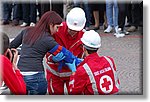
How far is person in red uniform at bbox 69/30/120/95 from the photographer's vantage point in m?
3.92

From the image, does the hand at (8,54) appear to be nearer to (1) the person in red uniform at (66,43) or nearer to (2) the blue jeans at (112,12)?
(1) the person in red uniform at (66,43)

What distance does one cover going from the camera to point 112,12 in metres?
9.40

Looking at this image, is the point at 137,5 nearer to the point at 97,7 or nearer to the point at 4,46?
the point at 97,7

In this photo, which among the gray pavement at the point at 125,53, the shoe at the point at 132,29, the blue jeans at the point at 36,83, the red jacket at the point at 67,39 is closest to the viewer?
the blue jeans at the point at 36,83

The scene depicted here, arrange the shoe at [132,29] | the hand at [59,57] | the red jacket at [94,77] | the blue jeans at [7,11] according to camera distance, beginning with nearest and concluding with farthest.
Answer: the red jacket at [94,77], the hand at [59,57], the shoe at [132,29], the blue jeans at [7,11]

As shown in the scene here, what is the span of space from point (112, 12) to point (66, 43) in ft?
15.8

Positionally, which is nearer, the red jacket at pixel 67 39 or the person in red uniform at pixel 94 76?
the person in red uniform at pixel 94 76

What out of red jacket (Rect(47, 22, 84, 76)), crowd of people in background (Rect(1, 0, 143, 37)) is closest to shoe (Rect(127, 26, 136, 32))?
crowd of people in background (Rect(1, 0, 143, 37))

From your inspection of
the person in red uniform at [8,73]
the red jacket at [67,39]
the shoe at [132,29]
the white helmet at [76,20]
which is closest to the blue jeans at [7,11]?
the shoe at [132,29]

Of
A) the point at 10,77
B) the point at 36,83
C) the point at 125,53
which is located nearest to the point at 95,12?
the point at 125,53

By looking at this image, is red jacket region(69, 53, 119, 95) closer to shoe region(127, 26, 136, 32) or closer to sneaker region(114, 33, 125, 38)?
sneaker region(114, 33, 125, 38)

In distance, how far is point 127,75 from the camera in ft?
22.5

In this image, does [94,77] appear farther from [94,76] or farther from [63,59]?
[63,59]

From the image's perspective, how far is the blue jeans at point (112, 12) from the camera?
926cm
